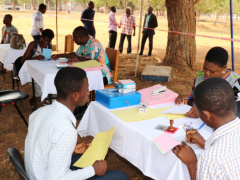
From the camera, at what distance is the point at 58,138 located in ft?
4.84

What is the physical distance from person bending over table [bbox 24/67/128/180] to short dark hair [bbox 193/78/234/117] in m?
0.74

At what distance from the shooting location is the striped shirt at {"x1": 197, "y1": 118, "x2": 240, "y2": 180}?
→ 122 centimetres

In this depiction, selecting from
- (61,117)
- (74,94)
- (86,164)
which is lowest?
(86,164)

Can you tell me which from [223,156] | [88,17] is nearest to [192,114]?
[223,156]

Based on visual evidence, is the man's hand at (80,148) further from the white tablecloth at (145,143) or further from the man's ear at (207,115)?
the man's ear at (207,115)

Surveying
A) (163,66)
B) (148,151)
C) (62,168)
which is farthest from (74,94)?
(163,66)

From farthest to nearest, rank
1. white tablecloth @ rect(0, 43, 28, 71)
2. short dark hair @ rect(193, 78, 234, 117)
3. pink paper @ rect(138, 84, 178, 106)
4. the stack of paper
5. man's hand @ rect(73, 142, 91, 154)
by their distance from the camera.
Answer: white tablecloth @ rect(0, 43, 28, 71) < the stack of paper < pink paper @ rect(138, 84, 178, 106) < man's hand @ rect(73, 142, 91, 154) < short dark hair @ rect(193, 78, 234, 117)

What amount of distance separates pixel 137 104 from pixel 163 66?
16.4 ft

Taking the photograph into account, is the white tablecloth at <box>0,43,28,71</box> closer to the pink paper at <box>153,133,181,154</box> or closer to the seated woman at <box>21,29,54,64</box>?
the seated woman at <box>21,29,54,64</box>

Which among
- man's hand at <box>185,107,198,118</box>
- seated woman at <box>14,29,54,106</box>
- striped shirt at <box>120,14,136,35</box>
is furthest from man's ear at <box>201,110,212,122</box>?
striped shirt at <box>120,14,136,35</box>

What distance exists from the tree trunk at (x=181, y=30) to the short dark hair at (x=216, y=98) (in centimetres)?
617

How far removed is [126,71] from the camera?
7.83 meters

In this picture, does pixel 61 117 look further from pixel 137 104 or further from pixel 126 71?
pixel 126 71

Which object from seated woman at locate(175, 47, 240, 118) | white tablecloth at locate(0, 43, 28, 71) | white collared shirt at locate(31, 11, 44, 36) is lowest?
seated woman at locate(175, 47, 240, 118)
